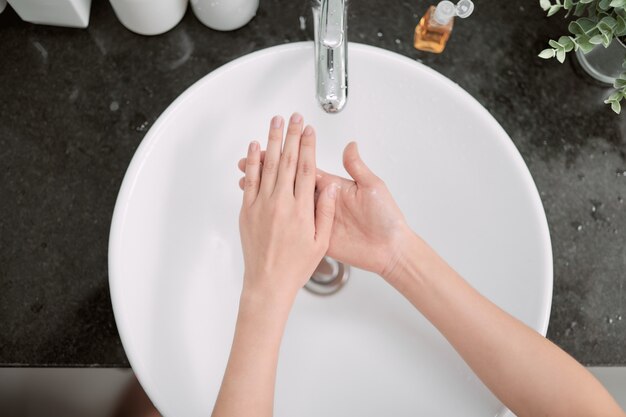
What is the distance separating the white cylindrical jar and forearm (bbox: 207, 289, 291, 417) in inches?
14.2

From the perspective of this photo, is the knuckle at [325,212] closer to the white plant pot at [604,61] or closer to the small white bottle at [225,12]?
the small white bottle at [225,12]

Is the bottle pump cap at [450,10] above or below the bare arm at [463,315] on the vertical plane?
above

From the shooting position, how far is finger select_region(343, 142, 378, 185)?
62 centimetres

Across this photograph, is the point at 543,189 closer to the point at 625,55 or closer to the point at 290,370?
the point at 625,55

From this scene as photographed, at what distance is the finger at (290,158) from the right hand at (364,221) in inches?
1.9

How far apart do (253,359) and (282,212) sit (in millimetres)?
146

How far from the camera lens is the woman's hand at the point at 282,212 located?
1.96ft

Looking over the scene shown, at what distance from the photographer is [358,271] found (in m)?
0.75

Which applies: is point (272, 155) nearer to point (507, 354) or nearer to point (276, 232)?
point (276, 232)

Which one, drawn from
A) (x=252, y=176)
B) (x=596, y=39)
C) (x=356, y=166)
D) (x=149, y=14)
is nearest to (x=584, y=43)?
(x=596, y=39)

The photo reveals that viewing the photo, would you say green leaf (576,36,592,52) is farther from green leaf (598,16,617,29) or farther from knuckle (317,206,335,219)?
knuckle (317,206,335,219)

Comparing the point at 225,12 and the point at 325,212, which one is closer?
the point at 325,212

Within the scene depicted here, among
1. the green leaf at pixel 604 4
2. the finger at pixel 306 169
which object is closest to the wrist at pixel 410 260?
the finger at pixel 306 169

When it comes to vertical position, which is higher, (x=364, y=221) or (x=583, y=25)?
(x=583, y=25)
